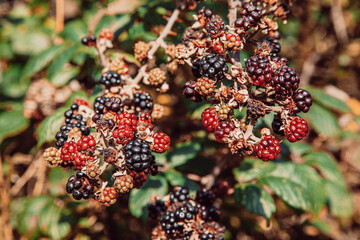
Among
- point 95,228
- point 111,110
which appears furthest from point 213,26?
point 95,228

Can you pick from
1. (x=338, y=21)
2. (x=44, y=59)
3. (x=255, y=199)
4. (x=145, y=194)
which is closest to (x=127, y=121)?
(x=145, y=194)

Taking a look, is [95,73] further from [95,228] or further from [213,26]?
[95,228]

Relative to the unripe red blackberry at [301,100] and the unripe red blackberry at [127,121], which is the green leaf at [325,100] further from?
the unripe red blackberry at [127,121]

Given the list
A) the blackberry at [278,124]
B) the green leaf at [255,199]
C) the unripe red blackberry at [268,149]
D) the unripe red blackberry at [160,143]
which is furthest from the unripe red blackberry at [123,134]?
the green leaf at [255,199]

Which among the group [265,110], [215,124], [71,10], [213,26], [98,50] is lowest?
[71,10]

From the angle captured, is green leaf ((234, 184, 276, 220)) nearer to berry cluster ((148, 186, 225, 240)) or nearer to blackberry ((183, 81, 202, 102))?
berry cluster ((148, 186, 225, 240))
